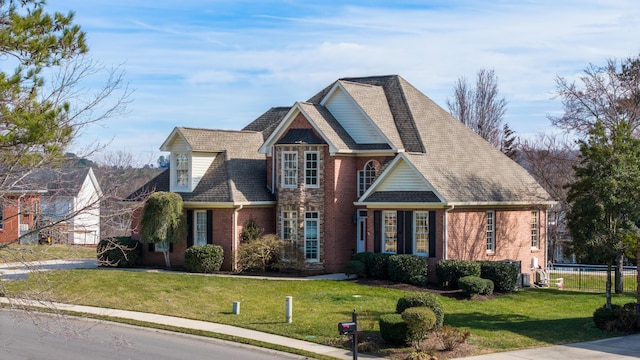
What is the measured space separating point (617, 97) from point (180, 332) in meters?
29.5

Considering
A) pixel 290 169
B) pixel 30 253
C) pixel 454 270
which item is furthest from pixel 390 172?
pixel 30 253

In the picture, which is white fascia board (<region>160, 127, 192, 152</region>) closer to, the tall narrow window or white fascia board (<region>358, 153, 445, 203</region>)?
white fascia board (<region>358, 153, 445, 203</region>)

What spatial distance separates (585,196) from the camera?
28.0 m

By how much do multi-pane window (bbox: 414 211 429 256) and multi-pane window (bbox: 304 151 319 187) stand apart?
18.4 ft

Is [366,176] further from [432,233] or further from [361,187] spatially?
[432,233]

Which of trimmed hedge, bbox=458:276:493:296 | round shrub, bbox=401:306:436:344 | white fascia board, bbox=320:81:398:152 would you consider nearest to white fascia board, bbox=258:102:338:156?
white fascia board, bbox=320:81:398:152

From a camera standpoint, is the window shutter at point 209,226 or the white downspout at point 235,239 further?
the window shutter at point 209,226

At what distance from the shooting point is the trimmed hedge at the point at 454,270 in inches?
1313

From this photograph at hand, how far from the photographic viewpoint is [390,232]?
119 feet

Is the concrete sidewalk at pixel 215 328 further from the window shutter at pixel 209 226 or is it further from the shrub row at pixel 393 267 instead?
the shrub row at pixel 393 267

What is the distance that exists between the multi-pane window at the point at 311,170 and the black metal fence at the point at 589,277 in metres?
14.1

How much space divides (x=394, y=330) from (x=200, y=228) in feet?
61.4

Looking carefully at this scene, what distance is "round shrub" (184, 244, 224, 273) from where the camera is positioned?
3666 centimetres

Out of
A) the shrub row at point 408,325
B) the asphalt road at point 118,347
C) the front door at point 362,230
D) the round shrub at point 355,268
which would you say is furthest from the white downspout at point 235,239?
the shrub row at point 408,325
